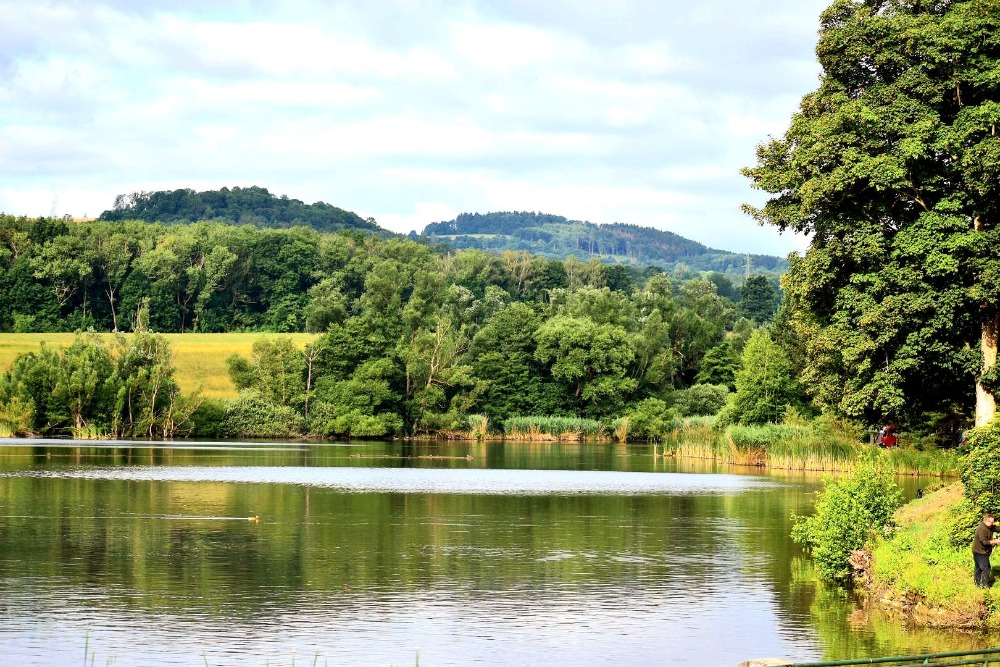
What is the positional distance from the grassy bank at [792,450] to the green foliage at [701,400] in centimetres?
3252

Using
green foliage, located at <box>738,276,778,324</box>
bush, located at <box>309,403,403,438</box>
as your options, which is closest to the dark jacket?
bush, located at <box>309,403,403,438</box>

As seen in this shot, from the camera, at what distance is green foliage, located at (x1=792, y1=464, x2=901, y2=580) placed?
28875 millimetres

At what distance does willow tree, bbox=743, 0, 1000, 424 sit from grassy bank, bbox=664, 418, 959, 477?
72.9 feet

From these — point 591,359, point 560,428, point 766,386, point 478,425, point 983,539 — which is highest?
point 591,359

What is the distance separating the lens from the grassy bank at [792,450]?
58250 millimetres

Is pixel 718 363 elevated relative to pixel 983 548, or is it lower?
elevated

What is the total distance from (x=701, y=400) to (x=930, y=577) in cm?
A: 9375

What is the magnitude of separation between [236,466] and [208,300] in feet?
328

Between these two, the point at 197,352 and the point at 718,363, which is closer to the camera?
the point at 718,363

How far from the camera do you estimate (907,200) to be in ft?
113

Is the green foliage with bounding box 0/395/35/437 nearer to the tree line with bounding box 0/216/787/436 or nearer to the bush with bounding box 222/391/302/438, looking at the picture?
the tree line with bounding box 0/216/787/436

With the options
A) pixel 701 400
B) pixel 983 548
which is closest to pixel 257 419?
pixel 701 400

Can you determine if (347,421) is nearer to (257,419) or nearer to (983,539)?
(257,419)

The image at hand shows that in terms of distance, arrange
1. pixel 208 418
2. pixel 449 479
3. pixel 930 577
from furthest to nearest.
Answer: pixel 208 418 → pixel 449 479 → pixel 930 577
